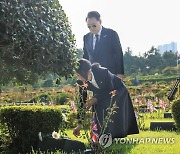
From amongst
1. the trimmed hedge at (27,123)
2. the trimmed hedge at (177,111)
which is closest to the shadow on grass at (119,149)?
the trimmed hedge at (27,123)

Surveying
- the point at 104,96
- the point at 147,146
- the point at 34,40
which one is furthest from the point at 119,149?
the point at 34,40

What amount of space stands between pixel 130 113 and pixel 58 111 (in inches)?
67.3

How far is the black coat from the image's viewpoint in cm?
507

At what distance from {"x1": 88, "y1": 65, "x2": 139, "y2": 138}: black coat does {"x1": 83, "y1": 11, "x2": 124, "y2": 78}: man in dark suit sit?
0.92 ft

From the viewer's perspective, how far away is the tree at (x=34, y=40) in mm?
3803

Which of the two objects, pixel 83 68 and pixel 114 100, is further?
pixel 114 100

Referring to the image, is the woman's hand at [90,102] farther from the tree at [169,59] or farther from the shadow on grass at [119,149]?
the tree at [169,59]

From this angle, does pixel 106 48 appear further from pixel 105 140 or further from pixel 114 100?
pixel 105 140

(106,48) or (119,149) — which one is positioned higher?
(106,48)

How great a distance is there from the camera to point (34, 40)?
3.92 meters

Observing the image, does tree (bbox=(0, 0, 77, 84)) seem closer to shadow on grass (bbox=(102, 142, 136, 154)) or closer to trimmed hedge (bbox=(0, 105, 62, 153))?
shadow on grass (bbox=(102, 142, 136, 154))

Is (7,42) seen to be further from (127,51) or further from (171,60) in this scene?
(127,51)

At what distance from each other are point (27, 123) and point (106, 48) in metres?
2.05

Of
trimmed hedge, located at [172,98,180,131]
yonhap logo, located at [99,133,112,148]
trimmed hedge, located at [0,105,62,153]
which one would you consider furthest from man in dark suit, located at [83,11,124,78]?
trimmed hedge, located at [172,98,180,131]
